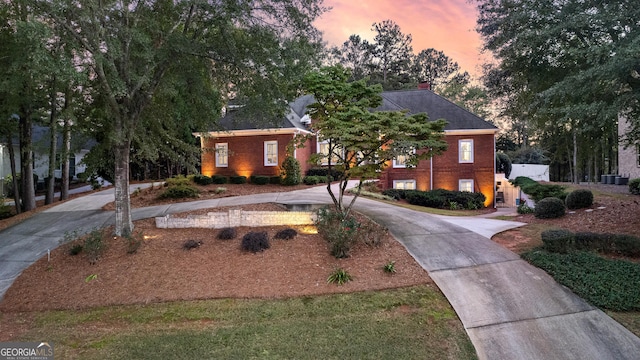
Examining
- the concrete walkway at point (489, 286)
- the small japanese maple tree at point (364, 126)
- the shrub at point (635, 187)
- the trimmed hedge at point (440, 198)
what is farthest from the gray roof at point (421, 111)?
the concrete walkway at point (489, 286)

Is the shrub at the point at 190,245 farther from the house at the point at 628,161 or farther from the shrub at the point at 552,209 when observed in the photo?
the house at the point at 628,161

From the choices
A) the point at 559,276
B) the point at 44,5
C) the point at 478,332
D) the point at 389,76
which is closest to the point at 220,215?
the point at 44,5

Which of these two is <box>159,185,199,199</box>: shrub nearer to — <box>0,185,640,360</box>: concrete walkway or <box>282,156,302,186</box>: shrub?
<box>0,185,640,360</box>: concrete walkway

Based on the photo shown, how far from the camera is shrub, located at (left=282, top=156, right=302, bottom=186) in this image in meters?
19.7

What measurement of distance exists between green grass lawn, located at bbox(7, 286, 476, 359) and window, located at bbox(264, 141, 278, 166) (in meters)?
15.2

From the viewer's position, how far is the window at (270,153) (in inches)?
864

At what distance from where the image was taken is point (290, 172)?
19.7 metres

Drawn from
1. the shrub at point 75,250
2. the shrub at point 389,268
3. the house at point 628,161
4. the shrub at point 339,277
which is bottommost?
the shrub at point 339,277

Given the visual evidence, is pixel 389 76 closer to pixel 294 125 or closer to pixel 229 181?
pixel 294 125

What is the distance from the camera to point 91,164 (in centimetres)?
1161

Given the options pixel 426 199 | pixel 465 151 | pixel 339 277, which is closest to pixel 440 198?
pixel 426 199

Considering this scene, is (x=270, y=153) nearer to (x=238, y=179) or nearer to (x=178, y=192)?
(x=238, y=179)

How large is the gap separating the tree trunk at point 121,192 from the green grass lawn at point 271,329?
3.68 meters

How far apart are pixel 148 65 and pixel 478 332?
401 inches
